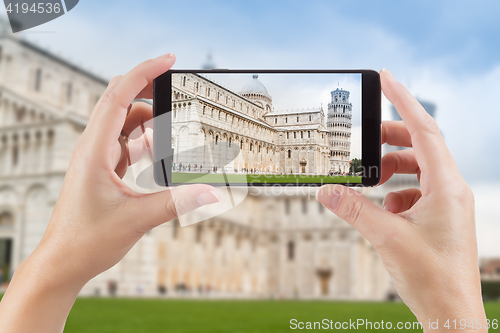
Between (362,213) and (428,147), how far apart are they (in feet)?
0.65

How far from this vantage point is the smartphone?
1090 mm

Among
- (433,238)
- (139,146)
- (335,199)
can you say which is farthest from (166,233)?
(433,238)

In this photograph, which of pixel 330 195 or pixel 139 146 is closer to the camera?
pixel 330 195

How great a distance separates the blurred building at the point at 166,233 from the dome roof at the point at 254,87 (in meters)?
13.7

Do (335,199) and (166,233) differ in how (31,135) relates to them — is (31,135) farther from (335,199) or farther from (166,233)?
(335,199)

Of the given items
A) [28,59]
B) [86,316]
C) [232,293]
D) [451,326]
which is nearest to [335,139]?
[451,326]

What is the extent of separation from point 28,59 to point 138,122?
16.3 meters

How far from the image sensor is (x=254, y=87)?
3.96 ft

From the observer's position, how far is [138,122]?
1325mm

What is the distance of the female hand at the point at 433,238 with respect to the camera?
2.70ft

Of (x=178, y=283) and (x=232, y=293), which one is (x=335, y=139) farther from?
(x=232, y=293)

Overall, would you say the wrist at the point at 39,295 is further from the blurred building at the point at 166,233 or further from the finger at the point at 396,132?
the blurred building at the point at 166,233

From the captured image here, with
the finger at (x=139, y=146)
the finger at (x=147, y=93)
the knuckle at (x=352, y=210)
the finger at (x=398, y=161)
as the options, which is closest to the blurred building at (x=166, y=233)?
the finger at (x=139, y=146)

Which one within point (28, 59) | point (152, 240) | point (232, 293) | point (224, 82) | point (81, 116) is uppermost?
point (28, 59)
